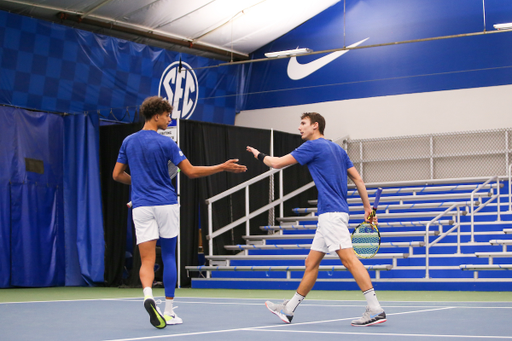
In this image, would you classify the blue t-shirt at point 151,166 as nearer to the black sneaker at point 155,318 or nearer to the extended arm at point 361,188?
the black sneaker at point 155,318

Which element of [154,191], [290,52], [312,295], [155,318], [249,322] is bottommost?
[312,295]

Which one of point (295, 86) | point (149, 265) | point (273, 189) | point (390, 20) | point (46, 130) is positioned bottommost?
point (149, 265)

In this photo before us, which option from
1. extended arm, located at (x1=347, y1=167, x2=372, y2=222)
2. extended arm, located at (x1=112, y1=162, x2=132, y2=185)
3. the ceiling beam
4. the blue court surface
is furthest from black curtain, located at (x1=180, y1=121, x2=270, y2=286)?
extended arm, located at (x1=347, y1=167, x2=372, y2=222)

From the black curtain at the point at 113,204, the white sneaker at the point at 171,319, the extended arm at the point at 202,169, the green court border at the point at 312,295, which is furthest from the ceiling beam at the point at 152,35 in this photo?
the white sneaker at the point at 171,319

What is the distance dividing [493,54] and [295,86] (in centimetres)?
399

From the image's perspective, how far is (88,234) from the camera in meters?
10.6

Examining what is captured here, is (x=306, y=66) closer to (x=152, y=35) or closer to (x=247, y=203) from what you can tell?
(x=152, y=35)

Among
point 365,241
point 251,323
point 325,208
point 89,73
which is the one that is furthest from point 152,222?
point 89,73

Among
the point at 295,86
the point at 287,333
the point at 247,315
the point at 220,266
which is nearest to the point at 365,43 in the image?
the point at 295,86

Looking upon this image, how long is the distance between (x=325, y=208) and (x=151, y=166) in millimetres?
1209

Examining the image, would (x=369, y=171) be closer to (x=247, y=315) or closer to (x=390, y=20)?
(x=390, y=20)

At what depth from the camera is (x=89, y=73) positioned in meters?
11.2

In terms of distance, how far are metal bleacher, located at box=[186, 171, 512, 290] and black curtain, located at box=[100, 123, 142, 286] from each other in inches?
49.2

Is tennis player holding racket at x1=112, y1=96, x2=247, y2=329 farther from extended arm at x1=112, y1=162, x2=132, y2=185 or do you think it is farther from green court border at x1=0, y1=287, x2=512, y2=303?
green court border at x1=0, y1=287, x2=512, y2=303
